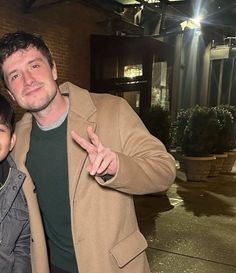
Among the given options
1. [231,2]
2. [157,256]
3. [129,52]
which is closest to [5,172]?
[157,256]

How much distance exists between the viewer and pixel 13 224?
63.4 inches

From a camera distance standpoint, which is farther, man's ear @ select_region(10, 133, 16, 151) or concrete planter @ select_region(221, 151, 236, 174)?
concrete planter @ select_region(221, 151, 236, 174)

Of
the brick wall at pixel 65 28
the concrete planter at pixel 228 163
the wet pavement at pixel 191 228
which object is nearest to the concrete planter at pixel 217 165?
the concrete planter at pixel 228 163

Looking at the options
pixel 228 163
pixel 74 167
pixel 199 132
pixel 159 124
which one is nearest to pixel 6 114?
pixel 74 167

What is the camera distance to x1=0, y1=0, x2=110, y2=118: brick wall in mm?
6968

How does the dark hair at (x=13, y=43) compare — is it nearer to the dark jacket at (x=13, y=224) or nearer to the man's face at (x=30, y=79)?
the man's face at (x=30, y=79)

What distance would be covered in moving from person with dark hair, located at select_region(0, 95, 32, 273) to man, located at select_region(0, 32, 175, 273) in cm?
5

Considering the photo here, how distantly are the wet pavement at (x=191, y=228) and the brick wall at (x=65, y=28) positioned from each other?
138 inches

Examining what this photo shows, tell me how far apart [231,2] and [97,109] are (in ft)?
27.2

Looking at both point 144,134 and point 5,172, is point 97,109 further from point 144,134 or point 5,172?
point 5,172

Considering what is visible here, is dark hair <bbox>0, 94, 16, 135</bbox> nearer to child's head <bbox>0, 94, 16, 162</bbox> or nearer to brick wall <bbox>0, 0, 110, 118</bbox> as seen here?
child's head <bbox>0, 94, 16, 162</bbox>

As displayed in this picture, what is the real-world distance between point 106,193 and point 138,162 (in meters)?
0.21

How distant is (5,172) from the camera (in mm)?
1674

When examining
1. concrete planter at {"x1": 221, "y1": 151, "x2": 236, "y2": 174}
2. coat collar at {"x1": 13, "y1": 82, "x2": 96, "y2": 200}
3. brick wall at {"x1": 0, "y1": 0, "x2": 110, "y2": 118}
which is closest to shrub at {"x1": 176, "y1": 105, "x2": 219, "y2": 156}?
concrete planter at {"x1": 221, "y1": 151, "x2": 236, "y2": 174}
